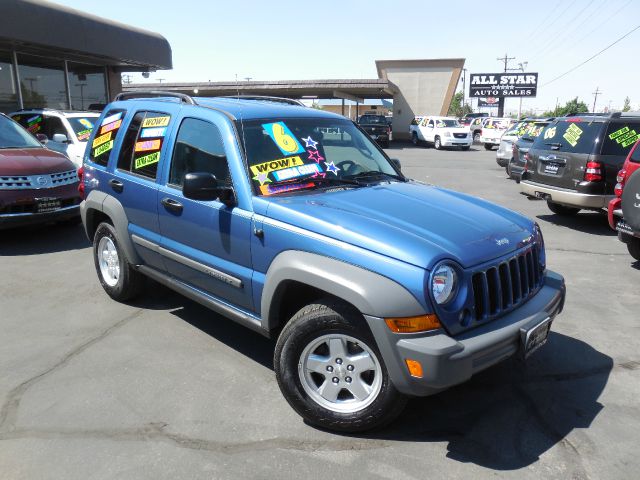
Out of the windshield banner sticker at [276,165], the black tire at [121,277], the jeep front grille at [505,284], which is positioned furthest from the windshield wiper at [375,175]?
the black tire at [121,277]

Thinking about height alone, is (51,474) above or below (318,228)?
below

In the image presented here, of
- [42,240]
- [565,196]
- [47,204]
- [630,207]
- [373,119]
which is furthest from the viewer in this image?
[373,119]

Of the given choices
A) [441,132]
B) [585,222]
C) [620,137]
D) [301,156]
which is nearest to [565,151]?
[620,137]

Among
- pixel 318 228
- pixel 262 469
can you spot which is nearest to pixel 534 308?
pixel 318 228

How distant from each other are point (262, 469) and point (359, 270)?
46.5 inches

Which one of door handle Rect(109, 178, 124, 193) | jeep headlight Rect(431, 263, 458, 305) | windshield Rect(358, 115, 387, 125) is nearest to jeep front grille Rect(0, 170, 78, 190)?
door handle Rect(109, 178, 124, 193)

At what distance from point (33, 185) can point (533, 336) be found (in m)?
6.76

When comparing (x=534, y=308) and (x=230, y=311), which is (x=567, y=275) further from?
(x=230, y=311)

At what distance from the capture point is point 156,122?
4.39 metres

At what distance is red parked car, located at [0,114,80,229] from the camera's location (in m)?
6.92

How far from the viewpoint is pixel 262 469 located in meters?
2.77

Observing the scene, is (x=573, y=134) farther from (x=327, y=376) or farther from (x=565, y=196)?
(x=327, y=376)

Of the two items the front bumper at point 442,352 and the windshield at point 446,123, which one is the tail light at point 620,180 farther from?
the windshield at point 446,123

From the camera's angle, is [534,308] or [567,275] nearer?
[534,308]
